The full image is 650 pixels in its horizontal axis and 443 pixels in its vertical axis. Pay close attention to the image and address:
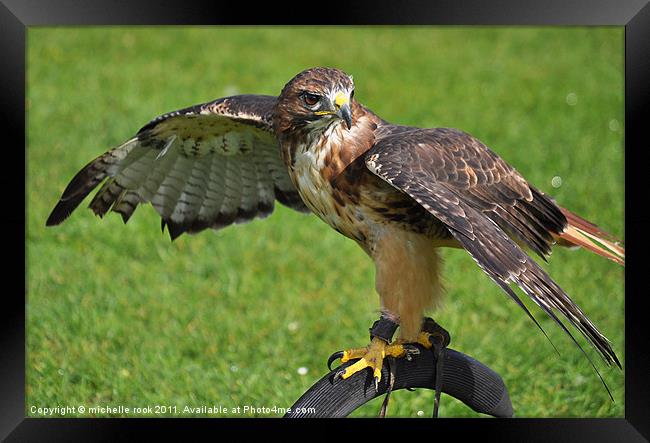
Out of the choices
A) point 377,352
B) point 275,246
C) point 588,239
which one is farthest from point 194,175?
point 275,246

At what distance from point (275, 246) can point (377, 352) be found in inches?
113

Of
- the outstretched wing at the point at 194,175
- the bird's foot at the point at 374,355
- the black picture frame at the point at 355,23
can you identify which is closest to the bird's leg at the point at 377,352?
the bird's foot at the point at 374,355

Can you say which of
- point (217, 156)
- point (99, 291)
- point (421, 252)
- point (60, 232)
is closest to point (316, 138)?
point (421, 252)

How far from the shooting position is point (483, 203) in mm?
3012

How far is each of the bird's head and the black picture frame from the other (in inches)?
8.1

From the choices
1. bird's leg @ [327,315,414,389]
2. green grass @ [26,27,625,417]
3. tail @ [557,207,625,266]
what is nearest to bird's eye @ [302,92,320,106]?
bird's leg @ [327,315,414,389]

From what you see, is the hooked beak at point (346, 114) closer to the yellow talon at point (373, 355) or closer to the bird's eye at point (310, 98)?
the bird's eye at point (310, 98)

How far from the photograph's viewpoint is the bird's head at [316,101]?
285 cm

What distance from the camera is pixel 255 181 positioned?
149 inches

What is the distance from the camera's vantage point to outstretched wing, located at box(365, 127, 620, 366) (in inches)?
103

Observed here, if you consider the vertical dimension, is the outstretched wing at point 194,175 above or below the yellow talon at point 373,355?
above

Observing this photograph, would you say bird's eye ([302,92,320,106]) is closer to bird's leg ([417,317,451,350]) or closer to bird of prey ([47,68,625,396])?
bird of prey ([47,68,625,396])

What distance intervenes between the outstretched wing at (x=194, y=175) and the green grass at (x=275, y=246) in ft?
2.80

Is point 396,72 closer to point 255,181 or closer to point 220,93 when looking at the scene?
point 220,93
